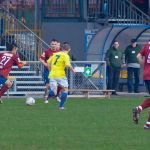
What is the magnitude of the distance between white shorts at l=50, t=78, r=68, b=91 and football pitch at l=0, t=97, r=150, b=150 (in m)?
0.59

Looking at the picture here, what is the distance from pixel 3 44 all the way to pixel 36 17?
2.34 metres

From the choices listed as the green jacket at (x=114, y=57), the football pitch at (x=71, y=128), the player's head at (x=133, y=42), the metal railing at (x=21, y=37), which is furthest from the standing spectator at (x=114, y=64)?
the football pitch at (x=71, y=128)

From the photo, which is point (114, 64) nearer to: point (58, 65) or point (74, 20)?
point (74, 20)

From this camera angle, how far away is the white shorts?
1006 inches

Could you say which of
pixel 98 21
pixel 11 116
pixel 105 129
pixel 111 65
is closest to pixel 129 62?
pixel 111 65

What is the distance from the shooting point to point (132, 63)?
34.7m

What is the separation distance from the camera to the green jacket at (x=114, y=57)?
3425 cm

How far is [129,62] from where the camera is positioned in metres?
34.8

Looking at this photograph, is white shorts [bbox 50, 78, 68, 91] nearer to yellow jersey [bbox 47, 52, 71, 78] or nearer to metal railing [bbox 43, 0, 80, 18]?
yellow jersey [bbox 47, 52, 71, 78]

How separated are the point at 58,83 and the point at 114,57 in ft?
28.1

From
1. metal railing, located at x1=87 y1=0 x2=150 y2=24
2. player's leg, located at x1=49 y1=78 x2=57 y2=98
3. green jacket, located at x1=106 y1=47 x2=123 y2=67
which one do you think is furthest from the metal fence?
metal railing, located at x1=87 y1=0 x2=150 y2=24

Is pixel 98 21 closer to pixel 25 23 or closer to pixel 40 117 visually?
pixel 25 23

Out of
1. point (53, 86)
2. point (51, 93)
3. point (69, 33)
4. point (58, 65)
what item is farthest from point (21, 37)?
point (58, 65)

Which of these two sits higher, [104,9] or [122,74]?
[104,9]
